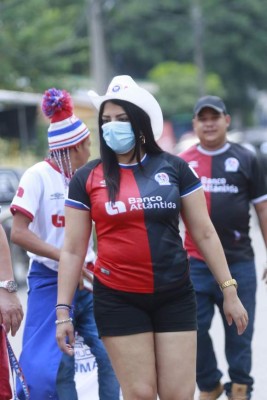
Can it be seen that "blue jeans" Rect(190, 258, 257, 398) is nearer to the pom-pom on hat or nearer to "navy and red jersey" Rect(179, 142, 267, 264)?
"navy and red jersey" Rect(179, 142, 267, 264)

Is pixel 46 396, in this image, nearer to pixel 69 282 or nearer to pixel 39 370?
pixel 39 370

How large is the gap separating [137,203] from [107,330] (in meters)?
0.60

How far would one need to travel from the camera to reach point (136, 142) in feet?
16.4

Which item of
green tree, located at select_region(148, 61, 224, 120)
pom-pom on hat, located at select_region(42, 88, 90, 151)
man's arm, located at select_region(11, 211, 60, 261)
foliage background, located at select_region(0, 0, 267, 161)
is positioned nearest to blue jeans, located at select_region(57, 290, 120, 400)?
man's arm, located at select_region(11, 211, 60, 261)

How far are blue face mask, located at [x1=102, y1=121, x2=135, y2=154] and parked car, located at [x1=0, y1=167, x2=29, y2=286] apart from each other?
790 cm

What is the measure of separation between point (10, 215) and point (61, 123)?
7136 millimetres

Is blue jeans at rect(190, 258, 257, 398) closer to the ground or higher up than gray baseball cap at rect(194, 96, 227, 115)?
closer to the ground

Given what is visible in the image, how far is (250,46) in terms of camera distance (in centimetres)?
5897

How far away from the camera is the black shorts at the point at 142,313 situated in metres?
4.87

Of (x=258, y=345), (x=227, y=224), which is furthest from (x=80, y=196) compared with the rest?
(x=258, y=345)

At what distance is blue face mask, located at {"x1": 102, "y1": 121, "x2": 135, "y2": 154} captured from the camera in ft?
16.2

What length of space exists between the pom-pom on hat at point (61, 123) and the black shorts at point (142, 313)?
126cm

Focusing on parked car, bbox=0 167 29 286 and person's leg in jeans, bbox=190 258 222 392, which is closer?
person's leg in jeans, bbox=190 258 222 392

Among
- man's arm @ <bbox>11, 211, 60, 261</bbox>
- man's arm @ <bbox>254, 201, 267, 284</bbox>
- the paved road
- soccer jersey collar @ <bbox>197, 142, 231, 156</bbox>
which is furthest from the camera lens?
the paved road
